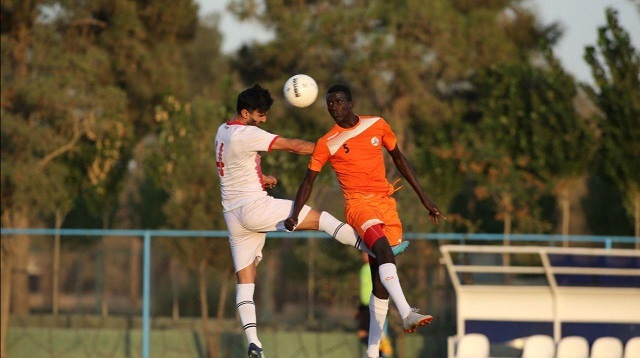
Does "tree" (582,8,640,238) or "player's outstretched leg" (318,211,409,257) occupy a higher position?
"tree" (582,8,640,238)

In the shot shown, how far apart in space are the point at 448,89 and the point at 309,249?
13021 mm

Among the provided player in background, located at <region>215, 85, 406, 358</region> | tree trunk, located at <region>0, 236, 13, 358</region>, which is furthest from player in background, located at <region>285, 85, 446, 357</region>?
tree trunk, located at <region>0, 236, 13, 358</region>

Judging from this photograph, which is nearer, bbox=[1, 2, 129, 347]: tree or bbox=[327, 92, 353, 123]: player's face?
bbox=[327, 92, 353, 123]: player's face

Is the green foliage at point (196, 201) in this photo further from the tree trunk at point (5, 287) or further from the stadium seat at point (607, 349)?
the stadium seat at point (607, 349)

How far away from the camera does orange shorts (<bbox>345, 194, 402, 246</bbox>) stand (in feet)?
32.1

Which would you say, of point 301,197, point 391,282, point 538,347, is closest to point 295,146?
point 301,197

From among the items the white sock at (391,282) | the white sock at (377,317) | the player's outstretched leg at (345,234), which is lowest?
the white sock at (377,317)

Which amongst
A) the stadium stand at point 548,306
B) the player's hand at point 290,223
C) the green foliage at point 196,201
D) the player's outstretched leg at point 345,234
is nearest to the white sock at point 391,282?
the player's outstretched leg at point 345,234

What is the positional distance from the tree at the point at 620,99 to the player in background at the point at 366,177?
1497 cm

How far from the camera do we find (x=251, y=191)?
1009 cm

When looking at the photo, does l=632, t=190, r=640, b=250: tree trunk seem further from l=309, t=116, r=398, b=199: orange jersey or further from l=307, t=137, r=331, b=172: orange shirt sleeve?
l=307, t=137, r=331, b=172: orange shirt sleeve

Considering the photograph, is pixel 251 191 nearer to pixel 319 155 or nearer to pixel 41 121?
pixel 319 155

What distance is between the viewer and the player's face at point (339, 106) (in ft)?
31.1

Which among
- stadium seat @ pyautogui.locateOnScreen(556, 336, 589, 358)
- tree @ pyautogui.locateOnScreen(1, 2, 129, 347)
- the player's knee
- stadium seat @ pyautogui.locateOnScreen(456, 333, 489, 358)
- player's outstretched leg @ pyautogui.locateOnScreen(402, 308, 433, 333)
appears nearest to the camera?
player's outstretched leg @ pyautogui.locateOnScreen(402, 308, 433, 333)
